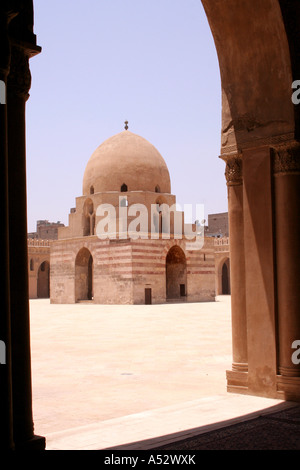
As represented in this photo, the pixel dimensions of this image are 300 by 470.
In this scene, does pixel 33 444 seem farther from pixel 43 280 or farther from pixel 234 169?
pixel 43 280

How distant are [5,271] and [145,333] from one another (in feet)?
36.2

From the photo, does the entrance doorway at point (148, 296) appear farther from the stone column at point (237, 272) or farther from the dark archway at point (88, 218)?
the stone column at point (237, 272)

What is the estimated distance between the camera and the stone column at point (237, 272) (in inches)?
262

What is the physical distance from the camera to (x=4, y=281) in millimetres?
3566

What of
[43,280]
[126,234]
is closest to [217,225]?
[43,280]

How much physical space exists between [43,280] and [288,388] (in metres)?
41.6

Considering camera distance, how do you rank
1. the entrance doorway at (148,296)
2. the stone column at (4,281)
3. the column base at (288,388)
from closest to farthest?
the stone column at (4,281)
the column base at (288,388)
the entrance doorway at (148,296)

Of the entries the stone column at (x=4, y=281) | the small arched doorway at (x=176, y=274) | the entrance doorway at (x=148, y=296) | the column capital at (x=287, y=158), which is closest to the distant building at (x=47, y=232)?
the small arched doorway at (x=176, y=274)

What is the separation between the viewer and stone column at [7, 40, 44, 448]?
12.8 feet

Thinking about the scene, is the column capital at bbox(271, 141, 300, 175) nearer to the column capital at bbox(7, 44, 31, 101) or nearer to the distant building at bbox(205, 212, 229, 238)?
the column capital at bbox(7, 44, 31, 101)

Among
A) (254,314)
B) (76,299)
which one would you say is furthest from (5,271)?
(76,299)

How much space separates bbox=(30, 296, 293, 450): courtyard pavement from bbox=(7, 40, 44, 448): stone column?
609 millimetres

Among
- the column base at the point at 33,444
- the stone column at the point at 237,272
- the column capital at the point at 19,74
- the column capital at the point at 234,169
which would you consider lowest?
the column base at the point at 33,444
